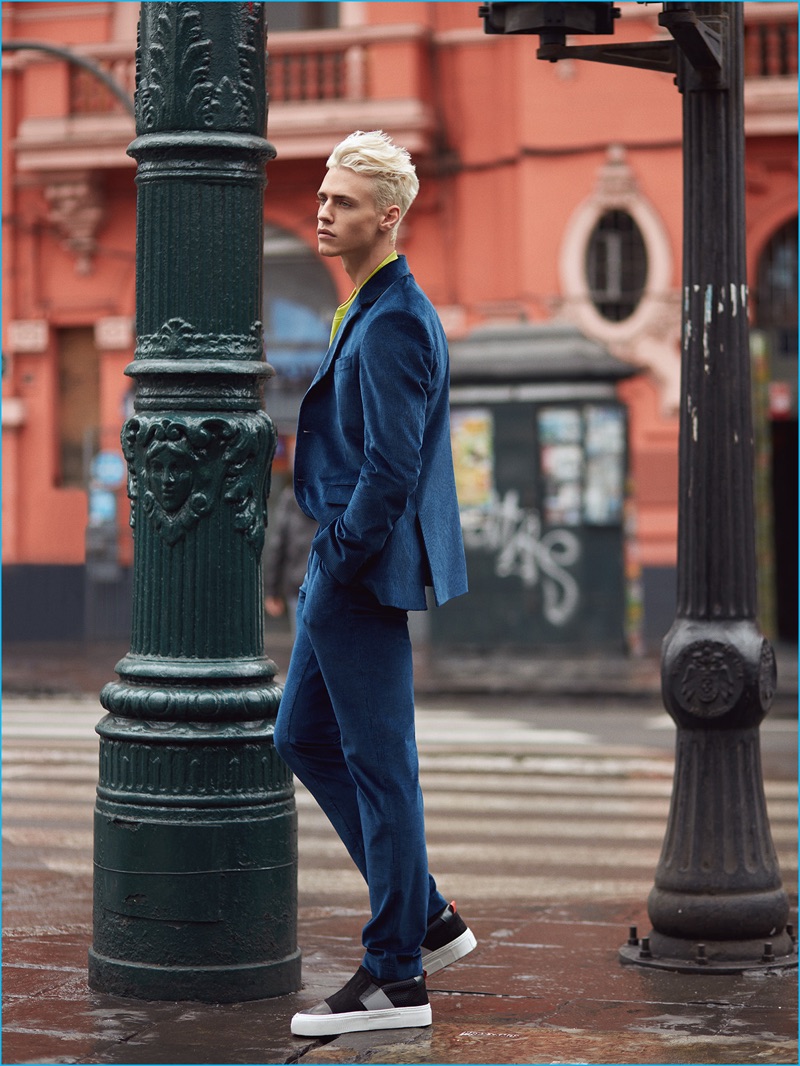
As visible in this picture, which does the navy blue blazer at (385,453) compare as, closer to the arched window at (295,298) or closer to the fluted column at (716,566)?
the fluted column at (716,566)

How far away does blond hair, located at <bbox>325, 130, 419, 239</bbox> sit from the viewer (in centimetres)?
418

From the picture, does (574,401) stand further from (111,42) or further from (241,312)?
(241,312)

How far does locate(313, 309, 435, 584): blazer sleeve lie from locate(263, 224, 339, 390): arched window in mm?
16912

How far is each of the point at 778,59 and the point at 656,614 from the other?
6236 mm

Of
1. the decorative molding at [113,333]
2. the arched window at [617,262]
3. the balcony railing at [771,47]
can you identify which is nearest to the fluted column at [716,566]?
the arched window at [617,262]

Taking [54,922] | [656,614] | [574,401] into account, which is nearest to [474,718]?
[574,401]

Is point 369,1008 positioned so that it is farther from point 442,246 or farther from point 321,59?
point 321,59

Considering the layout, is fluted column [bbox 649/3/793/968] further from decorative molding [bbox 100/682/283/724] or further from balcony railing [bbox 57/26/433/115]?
balcony railing [bbox 57/26/433/115]

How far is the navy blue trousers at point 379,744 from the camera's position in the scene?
413 centimetres

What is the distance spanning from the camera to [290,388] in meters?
20.9

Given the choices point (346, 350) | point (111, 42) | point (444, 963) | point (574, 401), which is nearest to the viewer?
point (346, 350)

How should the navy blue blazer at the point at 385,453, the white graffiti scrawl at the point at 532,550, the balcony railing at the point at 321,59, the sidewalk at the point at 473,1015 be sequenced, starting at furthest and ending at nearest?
the balcony railing at the point at 321,59 < the white graffiti scrawl at the point at 532,550 < the navy blue blazer at the point at 385,453 < the sidewalk at the point at 473,1015

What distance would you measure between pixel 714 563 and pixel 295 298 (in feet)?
53.6

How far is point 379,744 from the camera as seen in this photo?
413cm
